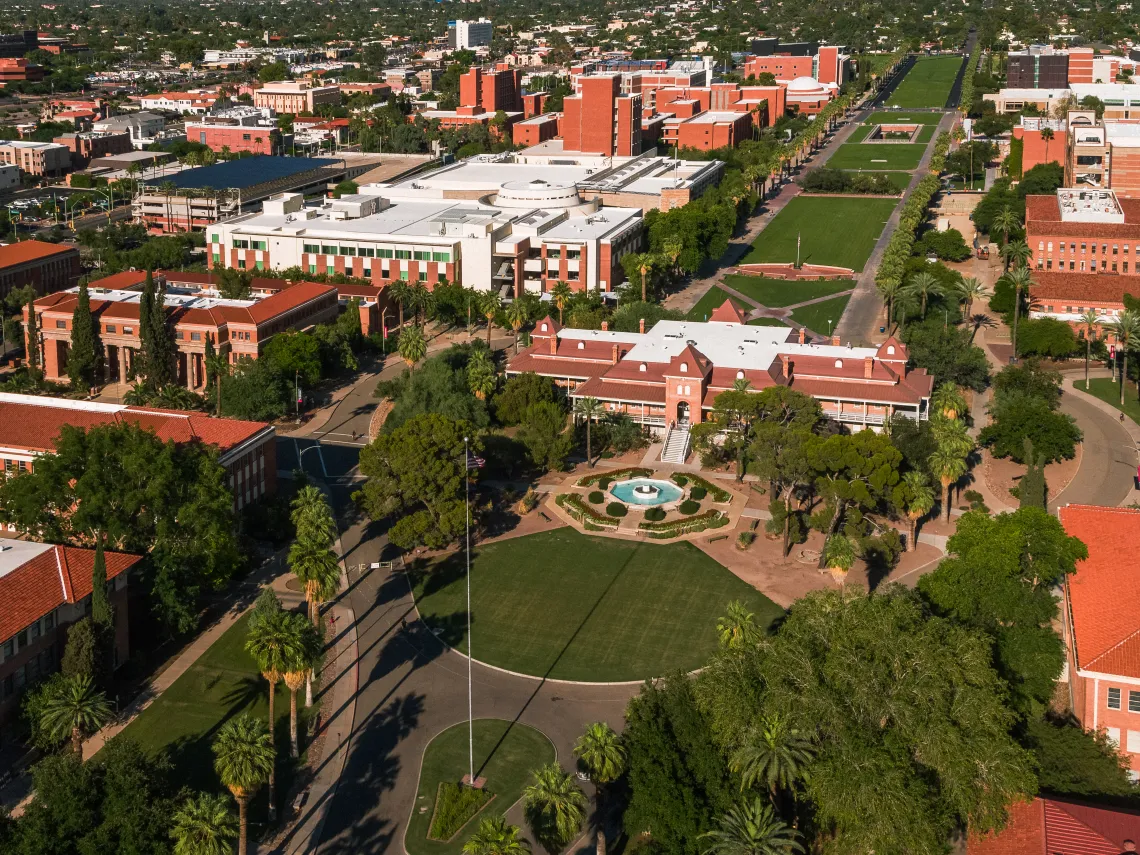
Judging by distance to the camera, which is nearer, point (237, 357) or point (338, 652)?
point (338, 652)

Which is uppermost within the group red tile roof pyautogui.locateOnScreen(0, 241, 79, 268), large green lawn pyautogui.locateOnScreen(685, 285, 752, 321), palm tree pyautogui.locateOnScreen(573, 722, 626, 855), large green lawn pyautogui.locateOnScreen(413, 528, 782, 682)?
red tile roof pyautogui.locateOnScreen(0, 241, 79, 268)

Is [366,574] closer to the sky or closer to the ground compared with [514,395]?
closer to the ground

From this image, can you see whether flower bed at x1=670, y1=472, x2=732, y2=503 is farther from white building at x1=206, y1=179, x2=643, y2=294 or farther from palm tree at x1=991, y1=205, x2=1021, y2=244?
palm tree at x1=991, y1=205, x2=1021, y2=244

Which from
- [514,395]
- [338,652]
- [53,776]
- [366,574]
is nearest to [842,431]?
[514,395]

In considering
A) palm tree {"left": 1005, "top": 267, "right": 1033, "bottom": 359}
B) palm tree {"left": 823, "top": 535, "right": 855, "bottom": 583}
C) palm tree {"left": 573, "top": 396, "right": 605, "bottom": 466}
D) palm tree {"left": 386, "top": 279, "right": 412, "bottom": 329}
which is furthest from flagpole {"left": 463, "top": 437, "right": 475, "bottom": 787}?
palm tree {"left": 1005, "top": 267, "right": 1033, "bottom": 359}

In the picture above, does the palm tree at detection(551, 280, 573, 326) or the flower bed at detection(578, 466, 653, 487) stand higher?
the palm tree at detection(551, 280, 573, 326)

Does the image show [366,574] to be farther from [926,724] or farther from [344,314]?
[344,314]
